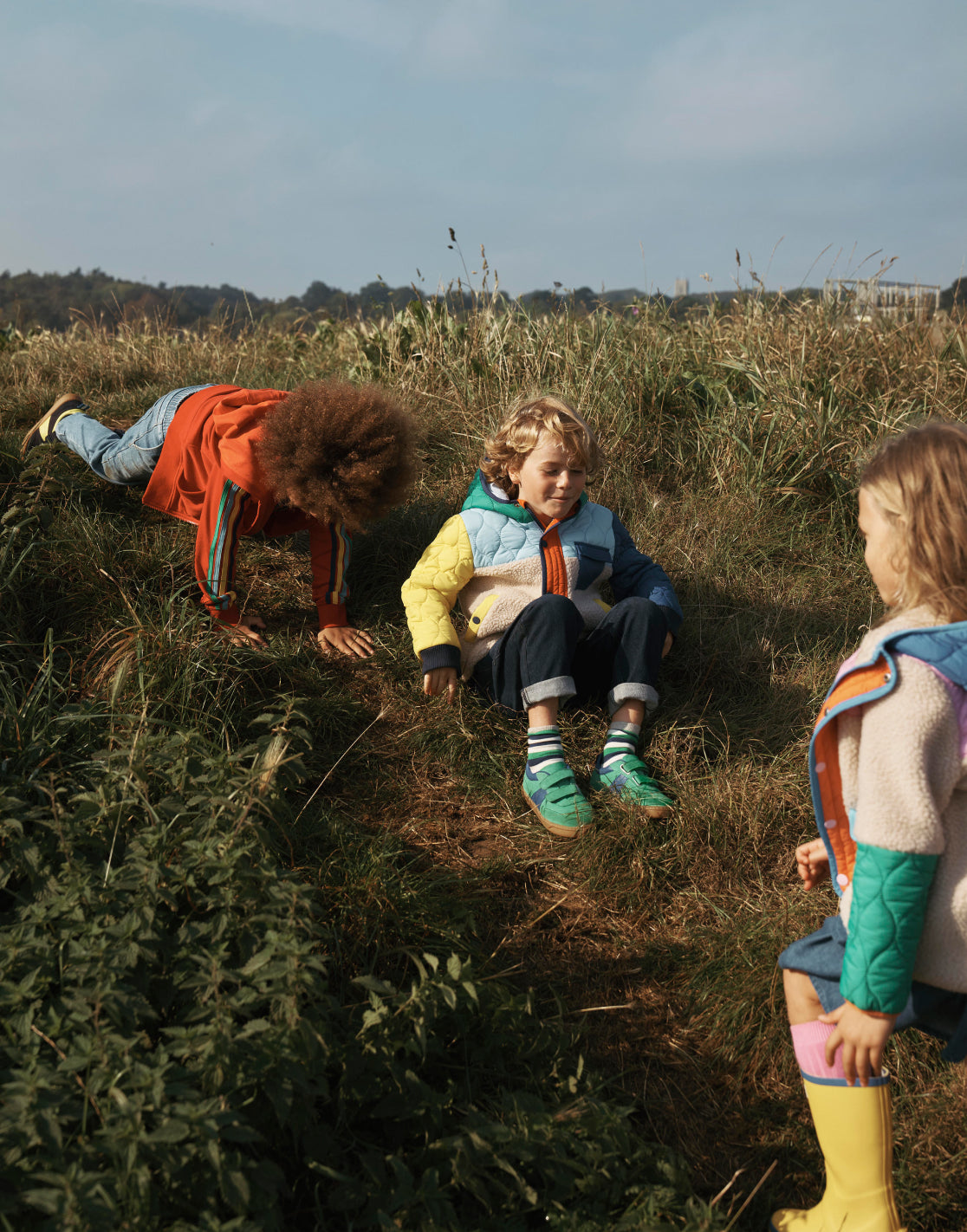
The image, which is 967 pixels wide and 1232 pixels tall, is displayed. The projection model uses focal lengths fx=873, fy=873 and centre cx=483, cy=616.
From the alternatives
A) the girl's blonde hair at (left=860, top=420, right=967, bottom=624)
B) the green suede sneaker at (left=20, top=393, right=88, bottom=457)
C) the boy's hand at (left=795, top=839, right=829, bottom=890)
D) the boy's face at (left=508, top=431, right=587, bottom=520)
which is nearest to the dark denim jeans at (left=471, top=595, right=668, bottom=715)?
the boy's face at (left=508, top=431, right=587, bottom=520)

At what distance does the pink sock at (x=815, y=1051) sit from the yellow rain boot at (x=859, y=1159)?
0.02 metres

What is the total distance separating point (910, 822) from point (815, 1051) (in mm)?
528

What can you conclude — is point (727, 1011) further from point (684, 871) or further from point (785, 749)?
point (785, 749)

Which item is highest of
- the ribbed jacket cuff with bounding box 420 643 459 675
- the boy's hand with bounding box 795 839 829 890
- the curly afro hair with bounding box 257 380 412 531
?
the curly afro hair with bounding box 257 380 412 531

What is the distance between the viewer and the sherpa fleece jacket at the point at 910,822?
4.44 ft

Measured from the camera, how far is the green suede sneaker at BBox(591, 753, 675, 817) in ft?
8.52

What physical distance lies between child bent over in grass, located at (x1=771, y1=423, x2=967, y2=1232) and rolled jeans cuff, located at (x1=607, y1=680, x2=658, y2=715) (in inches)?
47.7

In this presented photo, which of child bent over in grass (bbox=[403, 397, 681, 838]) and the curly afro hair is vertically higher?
the curly afro hair

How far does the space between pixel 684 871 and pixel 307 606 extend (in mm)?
1775

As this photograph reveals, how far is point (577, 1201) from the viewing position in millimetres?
1504

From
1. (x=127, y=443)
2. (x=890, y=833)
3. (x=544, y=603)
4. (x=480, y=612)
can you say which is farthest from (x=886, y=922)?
(x=127, y=443)

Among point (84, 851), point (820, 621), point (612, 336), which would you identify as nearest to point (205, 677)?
point (84, 851)

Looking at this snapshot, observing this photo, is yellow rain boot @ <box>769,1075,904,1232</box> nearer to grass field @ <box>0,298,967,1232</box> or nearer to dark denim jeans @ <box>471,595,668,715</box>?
grass field @ <box>0,298,967,1232</box>

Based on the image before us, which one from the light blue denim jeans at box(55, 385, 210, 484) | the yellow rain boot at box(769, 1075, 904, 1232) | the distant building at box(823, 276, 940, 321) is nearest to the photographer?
the yellow rain boot at box(769, 1075, 904, 1232)
